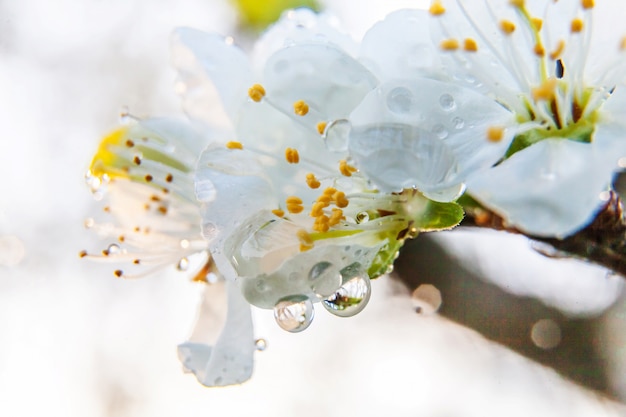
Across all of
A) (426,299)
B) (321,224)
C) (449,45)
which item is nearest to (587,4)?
(449,45)

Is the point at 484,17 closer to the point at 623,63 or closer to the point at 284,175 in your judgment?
the point at 623,63

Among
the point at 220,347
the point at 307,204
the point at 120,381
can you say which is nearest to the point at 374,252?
the point at 307,204

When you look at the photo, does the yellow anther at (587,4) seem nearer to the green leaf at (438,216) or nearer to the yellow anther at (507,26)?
the yellow anther at (507,26)

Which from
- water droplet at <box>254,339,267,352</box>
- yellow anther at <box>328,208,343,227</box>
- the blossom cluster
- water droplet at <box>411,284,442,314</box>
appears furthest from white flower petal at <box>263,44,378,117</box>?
water droplet at <box>411,284,442,314</box>

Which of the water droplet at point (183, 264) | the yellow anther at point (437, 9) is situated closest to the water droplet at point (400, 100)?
the yellow anther at point (437, 9)

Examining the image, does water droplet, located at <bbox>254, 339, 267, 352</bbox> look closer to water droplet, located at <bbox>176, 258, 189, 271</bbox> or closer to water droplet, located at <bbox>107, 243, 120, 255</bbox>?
water droplet, located at <bbox>176, 258, 189, 271</bbox>

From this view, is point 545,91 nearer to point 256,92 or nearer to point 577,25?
point 577,25
